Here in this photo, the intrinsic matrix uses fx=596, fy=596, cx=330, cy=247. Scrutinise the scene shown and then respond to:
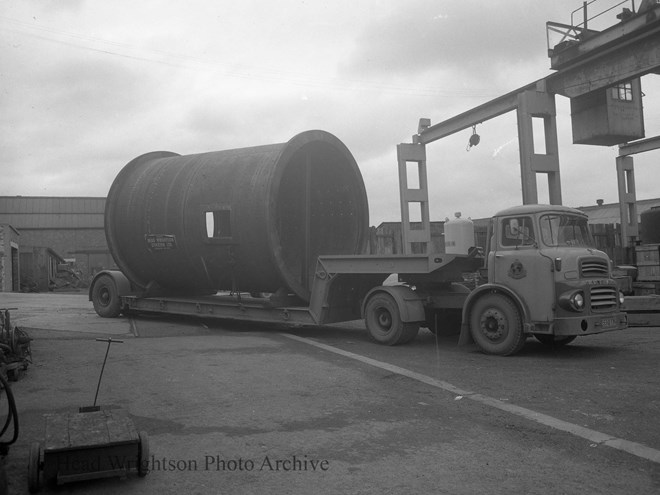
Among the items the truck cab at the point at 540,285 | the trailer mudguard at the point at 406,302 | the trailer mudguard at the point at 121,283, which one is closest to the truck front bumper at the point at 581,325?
the truck cab at the point at 540,285

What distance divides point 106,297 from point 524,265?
10238mm

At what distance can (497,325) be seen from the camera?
8.55 meters

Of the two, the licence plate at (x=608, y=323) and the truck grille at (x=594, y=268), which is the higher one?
the truck grille at (x=594, y=268)

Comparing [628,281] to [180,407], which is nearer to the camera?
[180,407]

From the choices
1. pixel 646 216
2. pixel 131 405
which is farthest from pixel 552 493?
pixel 646 216

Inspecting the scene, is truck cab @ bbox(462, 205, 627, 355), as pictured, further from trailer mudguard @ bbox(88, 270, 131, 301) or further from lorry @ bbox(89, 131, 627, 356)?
trailer mudguard @ bbox(88, 270, 131, 301)

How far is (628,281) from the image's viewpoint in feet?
41.7

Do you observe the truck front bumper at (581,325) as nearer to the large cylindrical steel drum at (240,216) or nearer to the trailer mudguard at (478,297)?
the trailer mudguard at (478,297)

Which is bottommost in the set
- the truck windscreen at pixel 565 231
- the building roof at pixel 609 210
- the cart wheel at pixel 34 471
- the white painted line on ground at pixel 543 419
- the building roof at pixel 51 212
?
the white painted line on ground at pixel 543 419

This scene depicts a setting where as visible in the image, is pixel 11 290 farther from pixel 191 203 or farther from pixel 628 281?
pixel 628 281

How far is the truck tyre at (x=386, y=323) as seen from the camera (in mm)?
9531

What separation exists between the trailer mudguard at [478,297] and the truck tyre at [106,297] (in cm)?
856

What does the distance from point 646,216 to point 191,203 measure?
16917 millimetres

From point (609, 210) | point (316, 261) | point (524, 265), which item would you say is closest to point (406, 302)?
point (524, 265)
